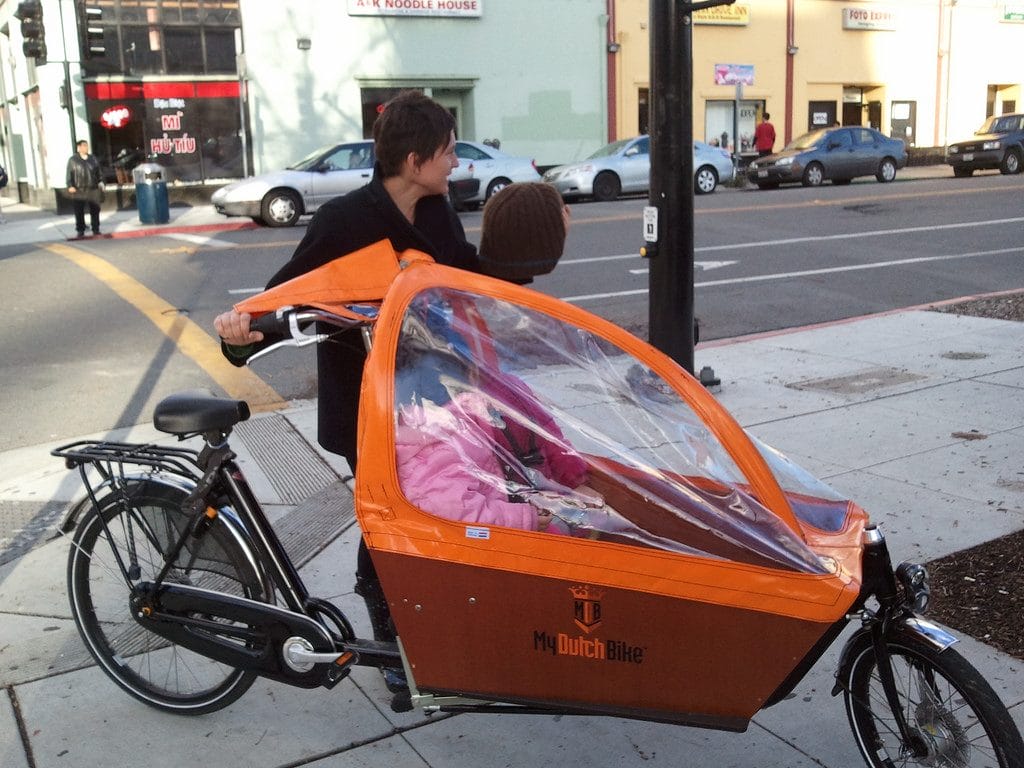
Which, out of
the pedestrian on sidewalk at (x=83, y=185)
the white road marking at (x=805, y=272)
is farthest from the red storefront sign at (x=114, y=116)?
the white road marking at (x=805, y=272)

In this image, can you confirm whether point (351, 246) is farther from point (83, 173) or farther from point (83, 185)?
point (83, 185)

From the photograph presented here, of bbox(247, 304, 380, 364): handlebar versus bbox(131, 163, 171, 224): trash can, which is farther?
bbox(131, 163, 171, 224): trash can

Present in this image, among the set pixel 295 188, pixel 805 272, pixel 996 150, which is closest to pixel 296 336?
pixel 805 272

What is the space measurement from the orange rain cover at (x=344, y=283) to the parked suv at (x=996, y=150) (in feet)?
94.2

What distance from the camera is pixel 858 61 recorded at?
35812mm

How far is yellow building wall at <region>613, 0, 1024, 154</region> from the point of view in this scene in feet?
106

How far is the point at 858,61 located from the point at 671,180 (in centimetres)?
3240

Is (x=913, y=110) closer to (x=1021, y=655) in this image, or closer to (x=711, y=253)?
(x=711, y=253)

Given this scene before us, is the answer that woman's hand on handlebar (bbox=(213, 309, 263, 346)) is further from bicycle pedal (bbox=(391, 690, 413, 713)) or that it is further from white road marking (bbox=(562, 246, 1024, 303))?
white road marking (bbox=(562, 246, 1024, 303))

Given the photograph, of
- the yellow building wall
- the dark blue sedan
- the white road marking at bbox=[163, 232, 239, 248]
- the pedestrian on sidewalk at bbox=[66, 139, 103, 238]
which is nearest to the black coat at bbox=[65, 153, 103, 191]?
the pedestrian on sidewalk at bbox=[66, 139, 103, 238]

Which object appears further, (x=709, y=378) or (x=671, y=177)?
(x=709, y=378)

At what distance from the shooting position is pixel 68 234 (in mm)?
20172

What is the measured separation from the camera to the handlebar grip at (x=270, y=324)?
297cm

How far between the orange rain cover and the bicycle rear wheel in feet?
2.40
